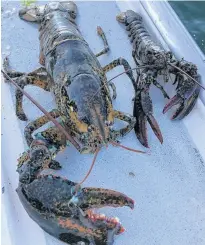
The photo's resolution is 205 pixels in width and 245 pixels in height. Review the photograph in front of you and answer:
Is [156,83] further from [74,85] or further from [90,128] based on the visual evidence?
[90,128]

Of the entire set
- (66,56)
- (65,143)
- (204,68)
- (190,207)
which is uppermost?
(66,56)

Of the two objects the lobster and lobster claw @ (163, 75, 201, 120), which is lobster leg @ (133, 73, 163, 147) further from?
lobster claw @ (163, 75, 201, 120)

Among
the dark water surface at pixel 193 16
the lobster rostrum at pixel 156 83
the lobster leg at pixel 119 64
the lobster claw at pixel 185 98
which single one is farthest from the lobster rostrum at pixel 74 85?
the dark water surface at pixel 193 16

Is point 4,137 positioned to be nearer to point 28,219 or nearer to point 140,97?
point 28,219

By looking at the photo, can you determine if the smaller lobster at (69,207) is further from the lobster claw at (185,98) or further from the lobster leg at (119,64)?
the lobster leg at (119,64)

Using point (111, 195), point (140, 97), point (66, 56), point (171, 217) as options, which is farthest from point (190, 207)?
point (66, 56)

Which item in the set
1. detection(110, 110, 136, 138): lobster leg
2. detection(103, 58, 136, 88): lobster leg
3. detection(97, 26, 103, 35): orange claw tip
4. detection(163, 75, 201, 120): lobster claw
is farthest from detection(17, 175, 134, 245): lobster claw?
detection(97, 26, 103, 35): orange claw tip
